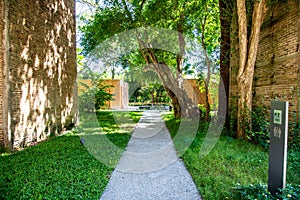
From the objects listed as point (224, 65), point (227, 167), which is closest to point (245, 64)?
point (224, 65)

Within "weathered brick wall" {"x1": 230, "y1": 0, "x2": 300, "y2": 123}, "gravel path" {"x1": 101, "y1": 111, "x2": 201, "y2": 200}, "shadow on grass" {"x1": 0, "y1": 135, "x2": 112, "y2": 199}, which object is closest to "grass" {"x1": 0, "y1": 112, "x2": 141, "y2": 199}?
"shadow on grass" {"x1": 0, "y1": 135, "x2": 112, "y2": 199}

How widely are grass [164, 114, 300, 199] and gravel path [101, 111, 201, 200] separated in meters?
0.16

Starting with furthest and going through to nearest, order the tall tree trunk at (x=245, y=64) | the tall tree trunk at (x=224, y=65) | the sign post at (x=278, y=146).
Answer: the tall tree trunk at (x=224, y=65), the tall tree trunk at (x=245, y=64), the sign post at (x=278, y=146)

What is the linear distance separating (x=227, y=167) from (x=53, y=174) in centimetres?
255

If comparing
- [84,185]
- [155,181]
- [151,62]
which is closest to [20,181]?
[84,185]

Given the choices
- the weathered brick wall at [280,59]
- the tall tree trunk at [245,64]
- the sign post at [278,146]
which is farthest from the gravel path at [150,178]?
the weathered brick wall at [280,59]

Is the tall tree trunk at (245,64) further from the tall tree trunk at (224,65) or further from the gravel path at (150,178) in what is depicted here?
the gravel path at (150,178)

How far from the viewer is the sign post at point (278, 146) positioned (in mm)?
2148

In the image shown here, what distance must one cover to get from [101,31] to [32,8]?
3.14m

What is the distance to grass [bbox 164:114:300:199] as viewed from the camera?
2.74 meters

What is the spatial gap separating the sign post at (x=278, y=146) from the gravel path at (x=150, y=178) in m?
0.82

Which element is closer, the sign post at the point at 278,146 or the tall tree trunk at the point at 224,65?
the sign post at the point at 278,146

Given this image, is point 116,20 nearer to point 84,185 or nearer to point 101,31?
point 101,31

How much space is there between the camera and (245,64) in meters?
5.46
